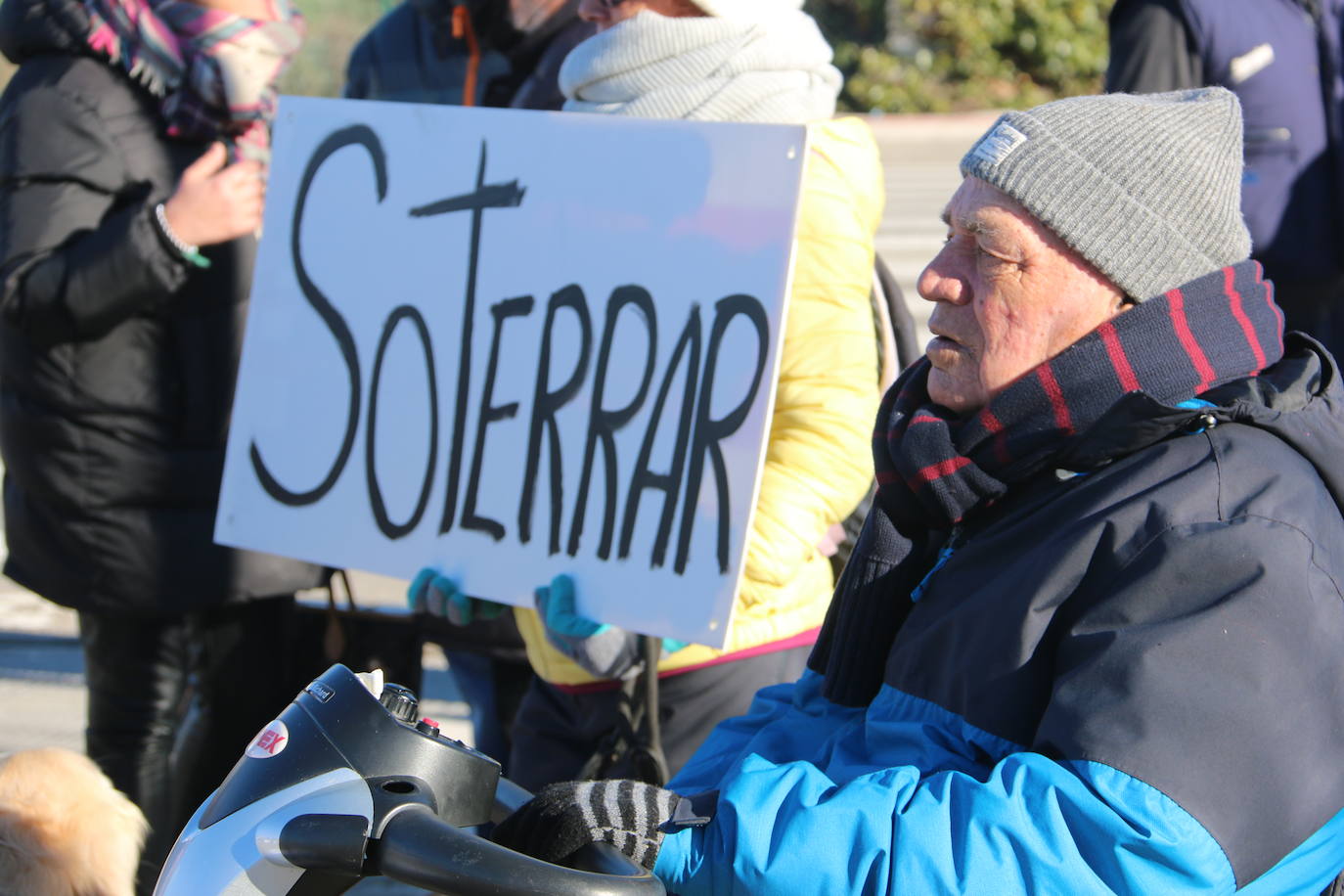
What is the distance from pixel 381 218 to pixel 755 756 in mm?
1353

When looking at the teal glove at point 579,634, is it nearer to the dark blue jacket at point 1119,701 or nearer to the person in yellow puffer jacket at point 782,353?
the person in yellow puffer jacket at point 782,353

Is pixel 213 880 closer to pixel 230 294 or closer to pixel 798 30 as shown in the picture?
pixel 798 30

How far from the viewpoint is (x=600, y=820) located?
1461 mm

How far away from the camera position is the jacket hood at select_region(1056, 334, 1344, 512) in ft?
4.83

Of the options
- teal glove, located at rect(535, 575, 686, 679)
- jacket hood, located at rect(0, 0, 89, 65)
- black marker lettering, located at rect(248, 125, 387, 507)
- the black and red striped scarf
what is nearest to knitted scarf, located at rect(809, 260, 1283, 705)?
the black and red striped scarf

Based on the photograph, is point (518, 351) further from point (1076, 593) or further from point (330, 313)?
point (1076, 593)

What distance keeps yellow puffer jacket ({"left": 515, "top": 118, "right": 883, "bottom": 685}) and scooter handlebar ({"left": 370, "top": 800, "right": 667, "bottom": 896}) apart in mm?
935

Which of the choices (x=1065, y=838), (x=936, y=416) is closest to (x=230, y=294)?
(x=936, y=416)

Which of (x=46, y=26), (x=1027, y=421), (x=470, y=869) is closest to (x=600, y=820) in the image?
(x=470, y=869)

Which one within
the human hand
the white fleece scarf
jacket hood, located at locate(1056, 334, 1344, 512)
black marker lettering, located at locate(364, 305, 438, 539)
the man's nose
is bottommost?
black marker lettering, located at locate(364, 305, 438, 539)

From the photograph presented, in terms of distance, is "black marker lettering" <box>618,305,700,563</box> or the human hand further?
the human hand

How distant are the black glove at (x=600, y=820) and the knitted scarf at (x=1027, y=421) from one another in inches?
14.1

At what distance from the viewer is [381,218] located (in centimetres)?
248

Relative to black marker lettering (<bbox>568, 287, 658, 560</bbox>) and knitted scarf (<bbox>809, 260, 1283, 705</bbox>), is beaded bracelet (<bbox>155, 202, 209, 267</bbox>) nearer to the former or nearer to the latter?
black marker lettering (<bbox>568, 287, 658, 560</bbox>)
